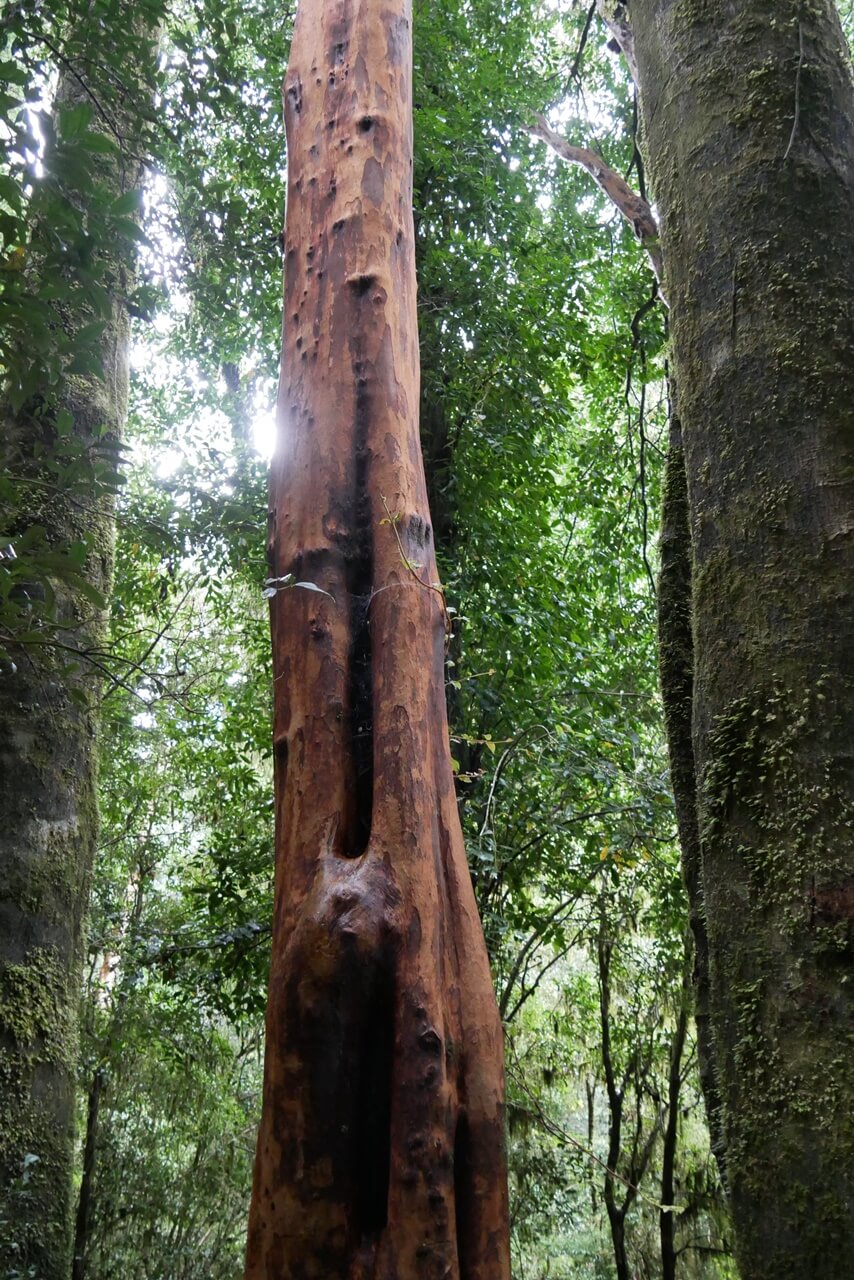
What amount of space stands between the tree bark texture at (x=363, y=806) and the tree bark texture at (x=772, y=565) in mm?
472

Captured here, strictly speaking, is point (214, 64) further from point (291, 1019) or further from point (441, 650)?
point (291, 1019)

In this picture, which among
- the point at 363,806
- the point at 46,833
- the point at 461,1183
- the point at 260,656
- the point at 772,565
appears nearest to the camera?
the point at 772,565

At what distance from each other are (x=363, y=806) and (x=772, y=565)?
2.79 feet

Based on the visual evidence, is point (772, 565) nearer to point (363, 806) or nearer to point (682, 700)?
point (682, 700)

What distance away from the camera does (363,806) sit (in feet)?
5.91

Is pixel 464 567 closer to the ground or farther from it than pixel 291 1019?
farther from it

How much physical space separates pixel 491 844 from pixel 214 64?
351cm

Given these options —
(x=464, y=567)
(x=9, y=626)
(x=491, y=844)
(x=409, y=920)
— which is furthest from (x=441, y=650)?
(x=464, y=567)

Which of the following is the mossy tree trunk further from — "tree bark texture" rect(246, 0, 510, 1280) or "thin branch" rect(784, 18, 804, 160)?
"thin branch" rect(784, 18, 804, 160)

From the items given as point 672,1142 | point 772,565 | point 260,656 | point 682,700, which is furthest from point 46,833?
point 672,1142

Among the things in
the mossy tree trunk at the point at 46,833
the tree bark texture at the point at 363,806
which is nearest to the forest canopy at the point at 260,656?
the mossy tree trunk at the point at 46,833

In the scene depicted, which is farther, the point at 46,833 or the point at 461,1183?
the point at 46,833

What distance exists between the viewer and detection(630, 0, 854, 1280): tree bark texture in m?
1.11

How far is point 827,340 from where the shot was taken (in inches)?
55.6
